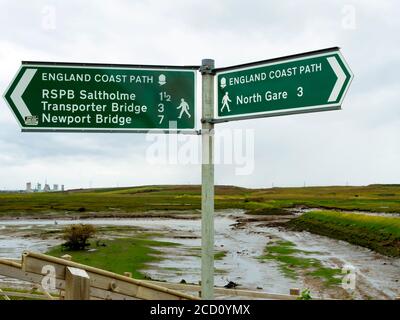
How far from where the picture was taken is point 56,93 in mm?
3816

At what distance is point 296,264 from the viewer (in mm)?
26906

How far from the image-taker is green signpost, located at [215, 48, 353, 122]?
3484mm

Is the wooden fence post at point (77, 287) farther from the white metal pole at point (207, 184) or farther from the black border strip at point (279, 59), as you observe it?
the black border strip at point (279, 59)

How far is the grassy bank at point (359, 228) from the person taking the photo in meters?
33.4

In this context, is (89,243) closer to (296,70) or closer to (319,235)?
(319,235)

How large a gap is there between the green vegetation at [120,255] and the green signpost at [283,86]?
19.1m

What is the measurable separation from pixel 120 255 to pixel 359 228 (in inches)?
920

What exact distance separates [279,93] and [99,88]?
1.51 m

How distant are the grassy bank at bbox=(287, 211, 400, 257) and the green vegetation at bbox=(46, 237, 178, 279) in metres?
15.5

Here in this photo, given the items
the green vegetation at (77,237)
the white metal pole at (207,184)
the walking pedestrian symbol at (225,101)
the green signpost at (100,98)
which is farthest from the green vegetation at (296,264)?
the green signpost at (100,98)

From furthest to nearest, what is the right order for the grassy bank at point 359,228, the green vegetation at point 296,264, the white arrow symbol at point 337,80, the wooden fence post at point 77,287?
the grassy bank at point 359,228 < the green vegetation at point 296,264 < the white arrow symbol at point 337,80 < the wooden fence post at point 77,287

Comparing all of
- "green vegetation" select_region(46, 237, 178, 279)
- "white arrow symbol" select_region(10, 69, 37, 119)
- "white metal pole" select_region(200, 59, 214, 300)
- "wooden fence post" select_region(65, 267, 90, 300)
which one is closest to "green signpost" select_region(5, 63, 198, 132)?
"white arrow symbol" select_region(10, 69, 37, 119)

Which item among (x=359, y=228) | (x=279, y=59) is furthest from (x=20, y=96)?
(x=359, y=228)

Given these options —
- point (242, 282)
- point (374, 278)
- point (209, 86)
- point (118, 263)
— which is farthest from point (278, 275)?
point (209, 86)
